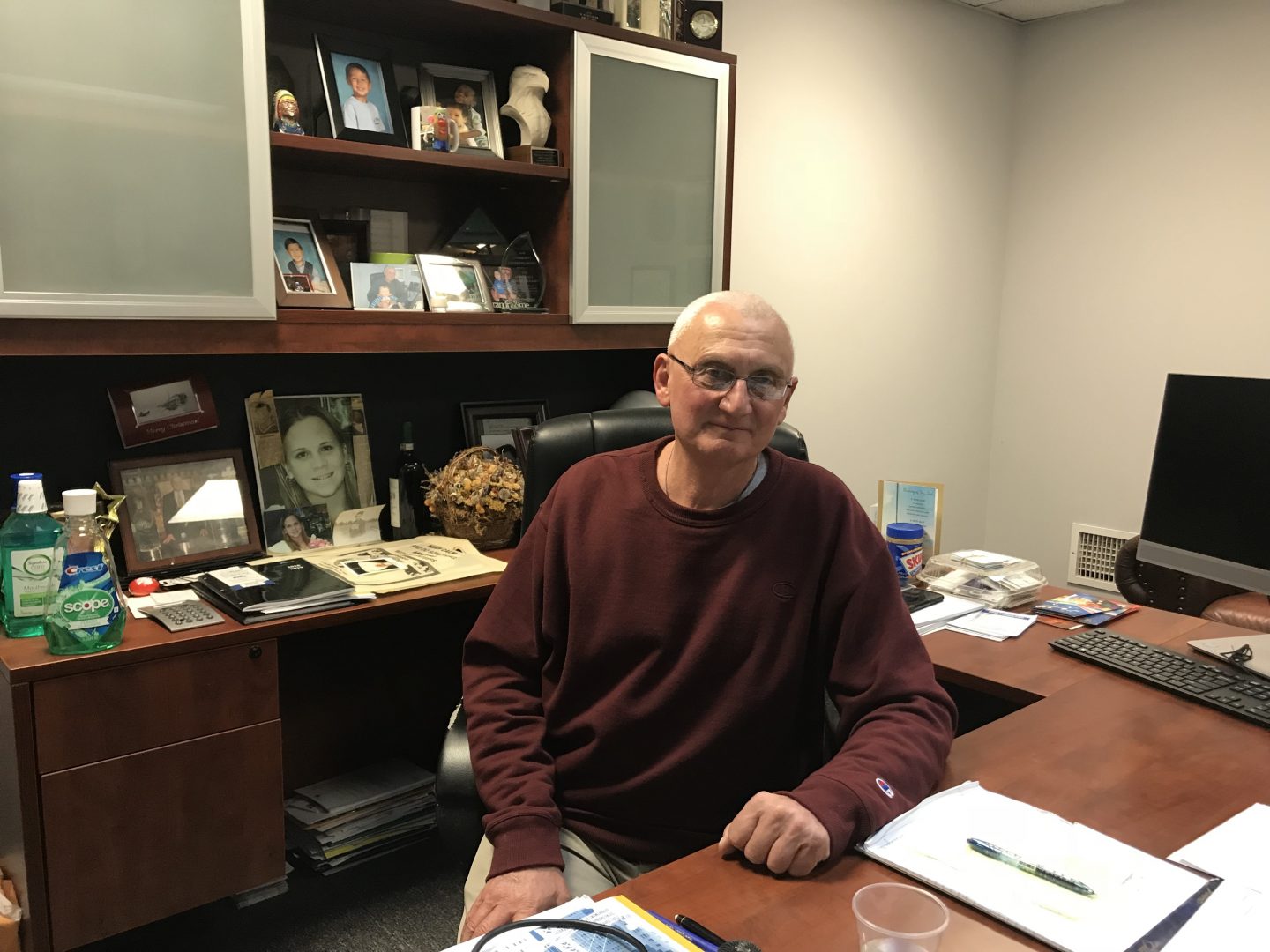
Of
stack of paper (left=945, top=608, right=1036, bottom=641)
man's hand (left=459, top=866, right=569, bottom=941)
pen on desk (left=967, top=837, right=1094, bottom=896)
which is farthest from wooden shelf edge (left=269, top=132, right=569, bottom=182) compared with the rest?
pen on desk (left=967, top=837, right=1094, bottom=896)

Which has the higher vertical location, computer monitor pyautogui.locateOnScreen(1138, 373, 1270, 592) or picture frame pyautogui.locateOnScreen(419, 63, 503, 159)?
picture frame pyautogui.locateOnScreen(419, 63, 503, 159)

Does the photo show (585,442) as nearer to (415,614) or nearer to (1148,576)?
(415,614)

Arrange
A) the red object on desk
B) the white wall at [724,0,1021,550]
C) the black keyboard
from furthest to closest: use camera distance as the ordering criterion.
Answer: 1. the white wall at [724,0,1021,550]
2. the red object on desk
3. the black keyboard

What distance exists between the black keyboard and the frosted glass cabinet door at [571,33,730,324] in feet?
4.37

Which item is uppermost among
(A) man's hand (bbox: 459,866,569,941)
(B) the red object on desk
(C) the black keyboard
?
(C) the black keyboard

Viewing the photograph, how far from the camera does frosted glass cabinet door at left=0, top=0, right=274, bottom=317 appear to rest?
1.74 metres

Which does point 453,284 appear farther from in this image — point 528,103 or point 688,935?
point 688,935

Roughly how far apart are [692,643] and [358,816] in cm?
142

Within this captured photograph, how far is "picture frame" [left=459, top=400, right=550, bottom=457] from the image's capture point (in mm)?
2689

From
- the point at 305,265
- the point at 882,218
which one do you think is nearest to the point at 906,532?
the point at 305,265

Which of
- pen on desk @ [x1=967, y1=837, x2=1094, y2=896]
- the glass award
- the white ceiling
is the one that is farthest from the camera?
the white ceiling

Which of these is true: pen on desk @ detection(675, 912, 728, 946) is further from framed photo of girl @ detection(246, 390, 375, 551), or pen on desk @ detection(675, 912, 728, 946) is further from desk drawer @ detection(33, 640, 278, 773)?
framed photo of girl @ detection(246, 390, 375, 551)

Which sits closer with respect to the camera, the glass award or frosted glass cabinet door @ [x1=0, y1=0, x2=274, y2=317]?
frosted glass cabinet door @ [x1=0, y1=0, x2=274, y2=317]

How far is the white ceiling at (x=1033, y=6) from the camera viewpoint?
3.74 meters
